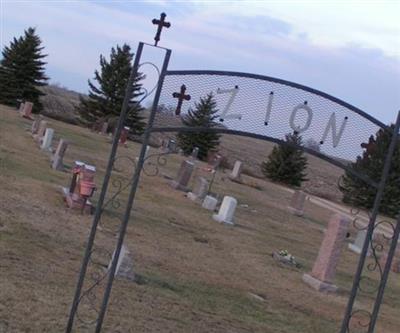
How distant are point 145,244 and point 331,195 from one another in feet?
118

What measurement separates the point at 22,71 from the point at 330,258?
41461 millimetres

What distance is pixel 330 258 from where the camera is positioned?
12531 mm

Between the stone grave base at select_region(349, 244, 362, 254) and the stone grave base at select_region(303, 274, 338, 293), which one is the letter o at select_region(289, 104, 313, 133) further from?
the stone grave base at select_region(349, 244, 362, 254)

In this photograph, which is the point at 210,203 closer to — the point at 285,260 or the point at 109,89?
the point at 285,260

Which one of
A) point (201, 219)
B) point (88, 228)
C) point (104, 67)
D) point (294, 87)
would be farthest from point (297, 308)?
point (104, 67)

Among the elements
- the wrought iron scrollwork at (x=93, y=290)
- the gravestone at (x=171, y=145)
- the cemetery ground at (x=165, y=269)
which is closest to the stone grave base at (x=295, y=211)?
the cemetery ground at (x=165, y=269)

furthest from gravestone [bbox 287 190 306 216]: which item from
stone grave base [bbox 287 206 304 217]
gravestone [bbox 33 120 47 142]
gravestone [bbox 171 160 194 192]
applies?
gravestone [bbox 33 120 47 142]

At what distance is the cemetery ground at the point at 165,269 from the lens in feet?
23.8

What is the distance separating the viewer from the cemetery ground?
7262mm

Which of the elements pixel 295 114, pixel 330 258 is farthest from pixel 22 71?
pixel 295 114

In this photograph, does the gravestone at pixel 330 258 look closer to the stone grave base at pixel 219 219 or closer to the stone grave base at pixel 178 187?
the stone grave base at pixel 219 219

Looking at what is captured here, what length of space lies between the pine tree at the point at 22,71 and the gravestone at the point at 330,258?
3875cm

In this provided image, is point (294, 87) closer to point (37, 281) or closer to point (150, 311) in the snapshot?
point (150, 311)

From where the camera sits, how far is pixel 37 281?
297 inches
